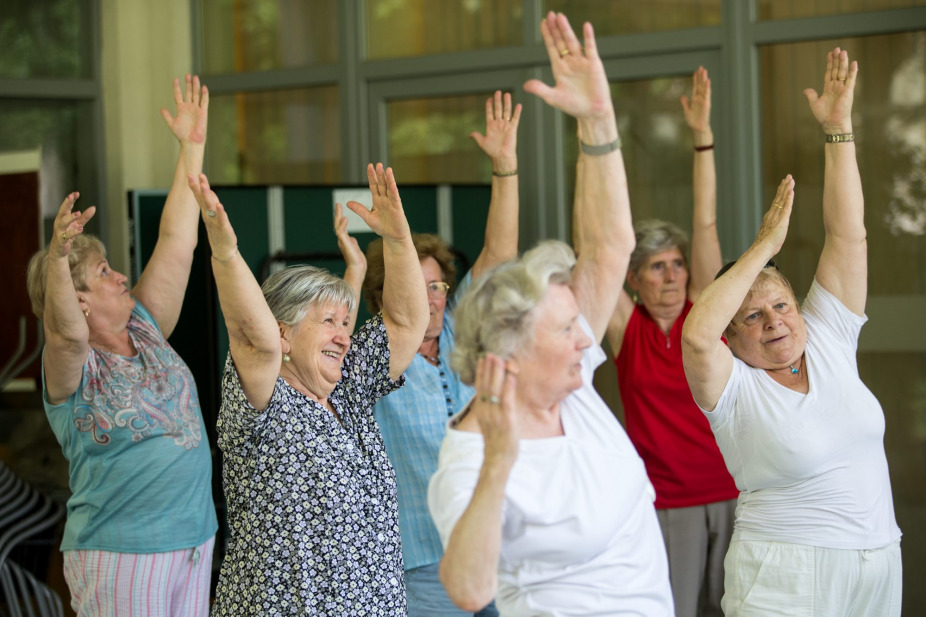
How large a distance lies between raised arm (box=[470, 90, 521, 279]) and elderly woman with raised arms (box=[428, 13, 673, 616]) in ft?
3.87

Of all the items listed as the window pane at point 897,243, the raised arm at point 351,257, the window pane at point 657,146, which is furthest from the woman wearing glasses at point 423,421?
the window pane at point 897,243

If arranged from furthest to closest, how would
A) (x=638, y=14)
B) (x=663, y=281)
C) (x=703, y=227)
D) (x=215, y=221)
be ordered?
(x=638, y=14)
(x=703, y=227)
(x=663, y=281)
(x=215, y=221)

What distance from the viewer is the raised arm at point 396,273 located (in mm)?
Result: 2287

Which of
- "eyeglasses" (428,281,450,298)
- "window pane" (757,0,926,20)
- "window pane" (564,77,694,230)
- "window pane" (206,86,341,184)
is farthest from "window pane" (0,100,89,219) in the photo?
"window pane" (757,0,926,20)

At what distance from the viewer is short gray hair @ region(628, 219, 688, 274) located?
3311 millimetres

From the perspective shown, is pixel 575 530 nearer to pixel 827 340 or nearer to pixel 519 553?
pixel 519 553

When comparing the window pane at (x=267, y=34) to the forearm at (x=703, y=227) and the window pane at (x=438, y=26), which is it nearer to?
the window pane at (x=438, y=26)

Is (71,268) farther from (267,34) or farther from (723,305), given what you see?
(267,34)

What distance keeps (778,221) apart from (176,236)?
168 centimetres

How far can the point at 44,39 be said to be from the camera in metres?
4.36

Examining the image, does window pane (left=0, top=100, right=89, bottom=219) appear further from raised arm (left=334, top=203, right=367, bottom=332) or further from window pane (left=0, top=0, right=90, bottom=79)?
raised arm (left=334, top=203, right=367, bottom=332)

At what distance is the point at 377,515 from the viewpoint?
2219 mm

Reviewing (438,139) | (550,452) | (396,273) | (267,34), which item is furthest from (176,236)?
(267,34)

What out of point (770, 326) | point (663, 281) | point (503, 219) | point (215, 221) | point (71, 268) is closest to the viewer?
point (215, 221)
